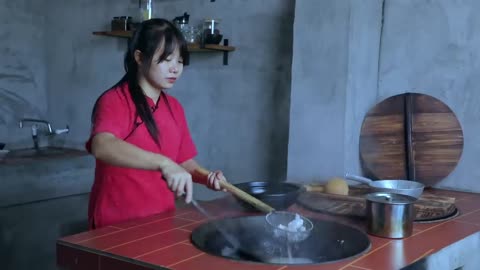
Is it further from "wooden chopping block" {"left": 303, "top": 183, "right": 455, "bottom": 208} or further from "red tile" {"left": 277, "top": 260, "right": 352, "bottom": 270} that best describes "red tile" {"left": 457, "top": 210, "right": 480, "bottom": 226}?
"red tile" {"left": 277, "top": 260, "right": 352, "bottom": 270}

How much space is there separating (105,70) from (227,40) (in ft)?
3.16

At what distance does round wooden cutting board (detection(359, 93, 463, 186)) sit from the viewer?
6.49 feet

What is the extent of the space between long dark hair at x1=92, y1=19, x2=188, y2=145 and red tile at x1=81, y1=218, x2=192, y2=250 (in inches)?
11.3

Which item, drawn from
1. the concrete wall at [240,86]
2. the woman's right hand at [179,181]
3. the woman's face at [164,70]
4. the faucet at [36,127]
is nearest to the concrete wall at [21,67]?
the faucet at [36,127]

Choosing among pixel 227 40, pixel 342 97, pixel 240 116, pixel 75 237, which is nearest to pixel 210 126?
pixel 240 116

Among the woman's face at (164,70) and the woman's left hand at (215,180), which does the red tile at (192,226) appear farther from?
the woman's face at (164,70)

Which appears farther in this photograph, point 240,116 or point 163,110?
point 240,116

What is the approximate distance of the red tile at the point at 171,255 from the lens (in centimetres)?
118

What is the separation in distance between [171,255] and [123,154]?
32 centimetres

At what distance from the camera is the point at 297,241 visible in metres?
1.35

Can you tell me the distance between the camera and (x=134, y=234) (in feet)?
4.58

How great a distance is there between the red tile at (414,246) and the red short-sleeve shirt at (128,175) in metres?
0.73

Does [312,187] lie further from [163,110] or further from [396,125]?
[163,110]

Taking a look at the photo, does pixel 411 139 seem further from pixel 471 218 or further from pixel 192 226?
pixel 192 226
